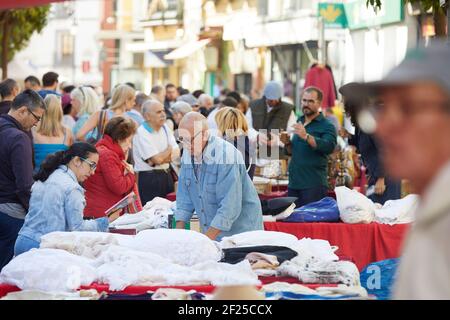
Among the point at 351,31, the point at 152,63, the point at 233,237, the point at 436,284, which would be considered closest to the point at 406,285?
the point at 436,284

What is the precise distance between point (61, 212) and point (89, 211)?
110 inches

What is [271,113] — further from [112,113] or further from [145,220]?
[145,220]

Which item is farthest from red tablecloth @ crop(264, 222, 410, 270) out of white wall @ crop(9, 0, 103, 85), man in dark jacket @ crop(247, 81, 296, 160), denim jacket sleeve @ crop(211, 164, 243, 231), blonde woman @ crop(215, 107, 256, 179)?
white wall @ crop(9, 0, 103, 85)

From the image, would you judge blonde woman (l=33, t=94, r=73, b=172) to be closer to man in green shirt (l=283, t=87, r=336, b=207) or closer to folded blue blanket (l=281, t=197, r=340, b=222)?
man in green shirt (l=283, t=87, r=336, b=207)

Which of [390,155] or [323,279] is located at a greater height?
[390,155]

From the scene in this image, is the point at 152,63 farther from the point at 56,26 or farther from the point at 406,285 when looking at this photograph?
the point at 406,285

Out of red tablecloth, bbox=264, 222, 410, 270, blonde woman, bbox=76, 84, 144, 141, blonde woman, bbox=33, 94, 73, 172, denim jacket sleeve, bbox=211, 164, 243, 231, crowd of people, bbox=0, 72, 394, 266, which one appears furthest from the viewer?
blonde woman, bbox=76, 84, 144, 141

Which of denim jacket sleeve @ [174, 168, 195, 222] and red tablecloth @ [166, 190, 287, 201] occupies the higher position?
denim jacket sleeve @ [174, 168, 195, 222]

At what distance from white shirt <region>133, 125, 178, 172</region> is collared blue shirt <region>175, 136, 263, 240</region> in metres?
4.03

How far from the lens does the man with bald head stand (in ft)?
48.6

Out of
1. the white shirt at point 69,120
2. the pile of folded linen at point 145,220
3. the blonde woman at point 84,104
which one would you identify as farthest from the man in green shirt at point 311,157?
the white shirt at point 69,120

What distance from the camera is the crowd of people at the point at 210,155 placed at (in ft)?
11.3

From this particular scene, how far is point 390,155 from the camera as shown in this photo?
11.5 feet

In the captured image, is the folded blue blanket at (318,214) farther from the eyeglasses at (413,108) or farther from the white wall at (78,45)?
the white wall at (78,45)
